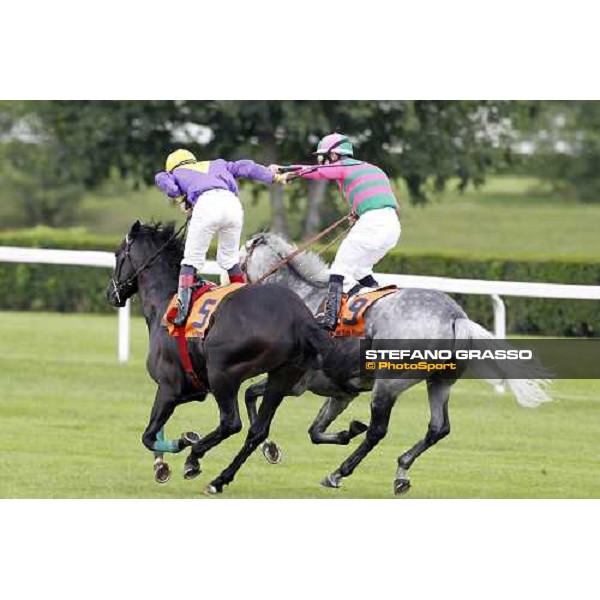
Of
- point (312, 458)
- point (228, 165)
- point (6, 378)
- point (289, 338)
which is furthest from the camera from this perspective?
point (6, 378)

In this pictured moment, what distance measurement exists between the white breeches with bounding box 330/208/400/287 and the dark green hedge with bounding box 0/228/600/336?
863 cm

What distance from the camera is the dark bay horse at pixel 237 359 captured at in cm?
916

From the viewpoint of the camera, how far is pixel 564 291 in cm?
1328

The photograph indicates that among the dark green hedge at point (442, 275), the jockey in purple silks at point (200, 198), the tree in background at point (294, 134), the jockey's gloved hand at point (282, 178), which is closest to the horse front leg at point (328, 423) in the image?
the jockey in purple silks at point (200, 198)

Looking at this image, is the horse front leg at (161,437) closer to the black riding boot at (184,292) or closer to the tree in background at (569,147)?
the black riding boot at (184,292)

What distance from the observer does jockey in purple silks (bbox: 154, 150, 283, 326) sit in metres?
9.59

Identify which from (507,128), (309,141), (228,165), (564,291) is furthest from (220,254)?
(507,128)

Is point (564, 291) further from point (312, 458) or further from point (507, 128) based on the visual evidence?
point (507, 128)

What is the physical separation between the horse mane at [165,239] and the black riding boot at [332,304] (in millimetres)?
1006

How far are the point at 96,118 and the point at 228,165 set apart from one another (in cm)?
1847

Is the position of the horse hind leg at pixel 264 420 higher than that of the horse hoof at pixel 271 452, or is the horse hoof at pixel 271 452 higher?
the horse hind leg at pixel 264 420

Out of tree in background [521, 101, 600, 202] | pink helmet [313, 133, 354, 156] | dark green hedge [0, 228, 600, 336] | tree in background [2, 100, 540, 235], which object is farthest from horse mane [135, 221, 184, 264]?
tree in background [521, 101, 600, 202]

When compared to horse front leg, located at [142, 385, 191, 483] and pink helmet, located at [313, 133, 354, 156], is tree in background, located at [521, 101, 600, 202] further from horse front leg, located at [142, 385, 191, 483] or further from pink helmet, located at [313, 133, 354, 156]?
horse front leg, located at [142, 385, 191, 483]

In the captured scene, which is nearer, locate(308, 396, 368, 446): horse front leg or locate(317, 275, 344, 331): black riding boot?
locate(317, 275, 344, 331): black riding boot
